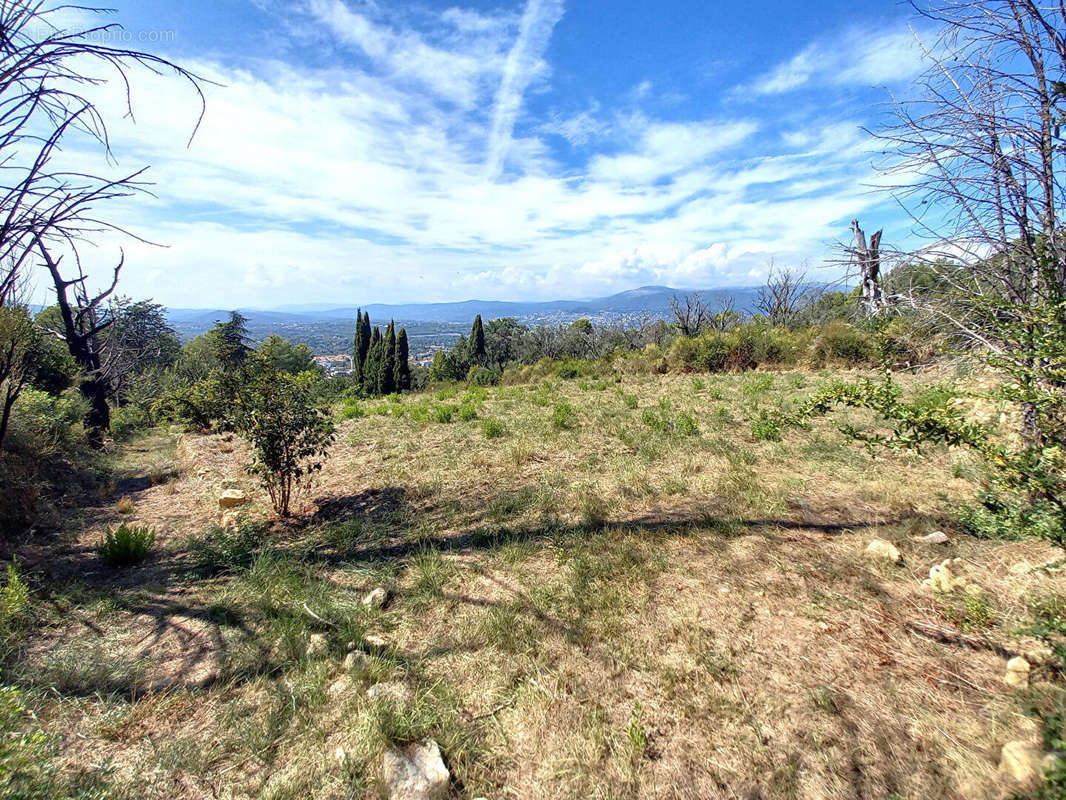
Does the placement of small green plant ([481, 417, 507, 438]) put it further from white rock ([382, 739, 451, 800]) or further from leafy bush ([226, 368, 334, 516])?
white rock ([382, 739, 451, 800])

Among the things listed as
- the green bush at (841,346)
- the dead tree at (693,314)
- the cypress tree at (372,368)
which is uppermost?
the dead tree at (693,314)

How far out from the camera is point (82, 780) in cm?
190

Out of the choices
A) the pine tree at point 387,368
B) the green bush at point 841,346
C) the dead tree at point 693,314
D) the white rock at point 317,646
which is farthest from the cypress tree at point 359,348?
the white rock at point 317,646

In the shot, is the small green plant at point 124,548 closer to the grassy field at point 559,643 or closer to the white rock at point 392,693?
the grassy field at point 559,643

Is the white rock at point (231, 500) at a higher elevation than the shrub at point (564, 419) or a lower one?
lower

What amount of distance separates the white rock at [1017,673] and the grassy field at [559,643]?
5 centimetres

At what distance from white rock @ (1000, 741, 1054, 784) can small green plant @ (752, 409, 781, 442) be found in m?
1.82

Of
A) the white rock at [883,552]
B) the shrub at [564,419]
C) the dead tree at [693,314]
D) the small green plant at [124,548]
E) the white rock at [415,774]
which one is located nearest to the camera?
the white rock at [415,774]

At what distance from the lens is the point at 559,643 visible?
2.71m

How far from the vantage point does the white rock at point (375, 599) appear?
10.3 ft

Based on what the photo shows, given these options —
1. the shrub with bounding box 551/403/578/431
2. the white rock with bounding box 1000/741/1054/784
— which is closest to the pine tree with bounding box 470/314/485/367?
the shrub with bounding box 551/403/578/431

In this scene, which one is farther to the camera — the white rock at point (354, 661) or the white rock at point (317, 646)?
the white rock at point (317, 646)

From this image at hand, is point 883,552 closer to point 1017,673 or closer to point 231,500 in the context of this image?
point 1017,673

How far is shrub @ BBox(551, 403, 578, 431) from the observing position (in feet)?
24.8
